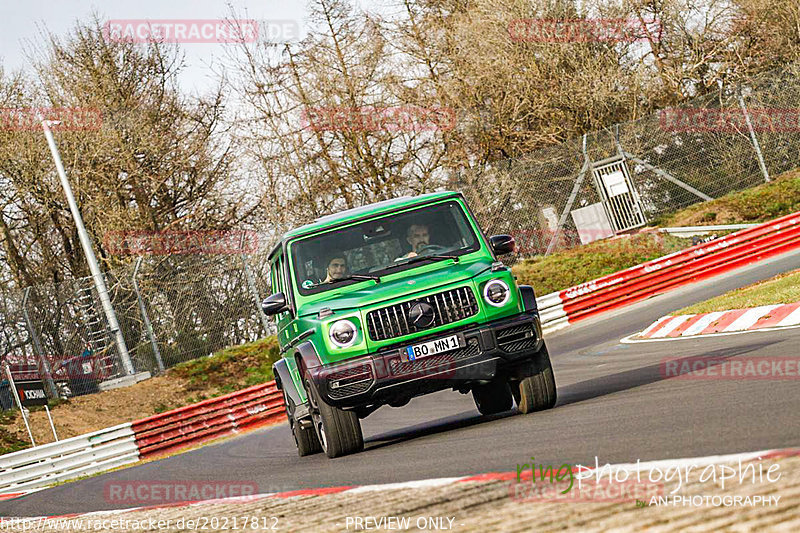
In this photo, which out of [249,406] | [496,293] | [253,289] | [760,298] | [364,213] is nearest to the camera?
[496,293]

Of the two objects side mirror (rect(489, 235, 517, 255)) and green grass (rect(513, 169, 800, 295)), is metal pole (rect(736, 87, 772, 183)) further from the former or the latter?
side mirror (rect(489, 235, 517, 255))

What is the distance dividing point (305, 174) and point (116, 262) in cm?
604

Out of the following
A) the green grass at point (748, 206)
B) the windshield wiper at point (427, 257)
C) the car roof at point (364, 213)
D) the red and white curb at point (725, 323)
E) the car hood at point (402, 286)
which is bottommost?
the red and white curb at point (725, 323)

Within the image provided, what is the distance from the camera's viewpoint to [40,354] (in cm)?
2475

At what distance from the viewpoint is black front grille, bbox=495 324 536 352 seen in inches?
344

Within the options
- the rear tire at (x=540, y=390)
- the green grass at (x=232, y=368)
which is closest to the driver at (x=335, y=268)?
the rear tire at (x=540, y=390)

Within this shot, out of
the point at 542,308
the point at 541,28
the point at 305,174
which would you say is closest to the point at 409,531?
the point at 542,308

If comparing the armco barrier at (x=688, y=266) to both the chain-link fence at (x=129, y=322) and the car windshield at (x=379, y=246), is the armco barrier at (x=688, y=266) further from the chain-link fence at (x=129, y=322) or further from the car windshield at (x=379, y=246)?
the car windshield at (x=379, y=246)

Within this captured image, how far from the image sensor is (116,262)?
99.1 ft

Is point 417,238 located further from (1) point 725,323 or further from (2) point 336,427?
(1) point 725,323

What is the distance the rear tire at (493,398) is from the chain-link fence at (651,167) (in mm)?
17217

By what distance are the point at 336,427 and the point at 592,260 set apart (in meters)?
18.8

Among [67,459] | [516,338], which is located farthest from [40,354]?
[516,338]

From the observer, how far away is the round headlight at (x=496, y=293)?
882 centimetres
